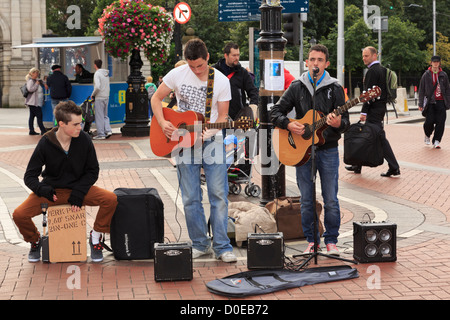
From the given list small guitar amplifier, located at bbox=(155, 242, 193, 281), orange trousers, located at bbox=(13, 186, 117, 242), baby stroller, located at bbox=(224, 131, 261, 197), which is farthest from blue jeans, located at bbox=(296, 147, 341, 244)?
baby stroller, located at bbox=(224, 131, 261, 197)

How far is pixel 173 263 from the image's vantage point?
6.05 m

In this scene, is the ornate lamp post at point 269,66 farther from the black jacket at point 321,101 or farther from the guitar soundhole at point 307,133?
the guitar soundhole at point 307,133

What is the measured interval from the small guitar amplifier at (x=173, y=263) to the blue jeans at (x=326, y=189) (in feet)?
4.53

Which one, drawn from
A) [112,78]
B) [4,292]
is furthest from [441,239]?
[112,78]

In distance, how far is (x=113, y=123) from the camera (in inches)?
789

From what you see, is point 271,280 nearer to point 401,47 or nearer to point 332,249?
point 332,249

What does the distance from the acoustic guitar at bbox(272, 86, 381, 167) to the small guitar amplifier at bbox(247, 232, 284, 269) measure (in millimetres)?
812

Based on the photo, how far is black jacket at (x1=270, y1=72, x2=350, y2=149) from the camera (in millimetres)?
6703

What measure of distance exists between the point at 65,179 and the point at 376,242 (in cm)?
285

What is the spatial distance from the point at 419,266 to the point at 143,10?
1360 centimetres

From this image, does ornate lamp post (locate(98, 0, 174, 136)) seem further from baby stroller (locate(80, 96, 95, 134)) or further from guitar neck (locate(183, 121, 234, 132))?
guitar neck (locate(183, 121, 234, 132))

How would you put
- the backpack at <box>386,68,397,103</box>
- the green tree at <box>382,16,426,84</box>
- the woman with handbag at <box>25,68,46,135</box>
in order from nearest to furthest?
the backpack at <box>386,68,397,103</box> → the woman with handbag at <box>25,68,46,135</box> → the green tree at <box>382,16,426,84</box>

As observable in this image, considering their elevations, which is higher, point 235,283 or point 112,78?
point 112,78
